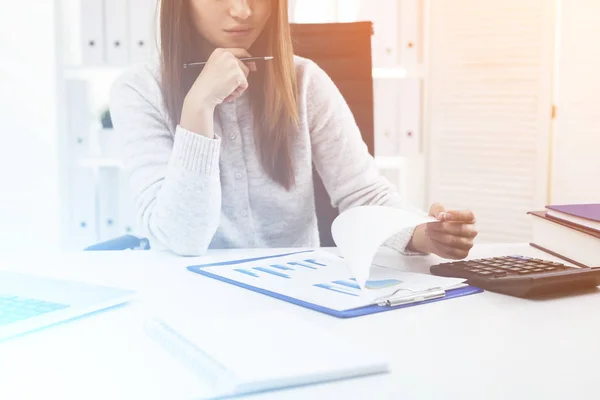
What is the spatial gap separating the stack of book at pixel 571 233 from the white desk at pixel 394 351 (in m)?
0.12

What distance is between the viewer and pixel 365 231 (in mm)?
680

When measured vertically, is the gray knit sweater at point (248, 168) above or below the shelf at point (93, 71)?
below

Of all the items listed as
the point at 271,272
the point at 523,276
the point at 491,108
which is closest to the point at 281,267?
the point at 271,272

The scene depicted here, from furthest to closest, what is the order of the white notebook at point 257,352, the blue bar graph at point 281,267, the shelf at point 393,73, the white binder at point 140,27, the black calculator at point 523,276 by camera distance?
1. the shelf at point 393,73
2. the white binder at point 140,27
3. the blue bar graph at point 281,267
4. the black calculator at point 523,276
5. the white notebook at point 257,352

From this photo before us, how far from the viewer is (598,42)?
1.91 meters

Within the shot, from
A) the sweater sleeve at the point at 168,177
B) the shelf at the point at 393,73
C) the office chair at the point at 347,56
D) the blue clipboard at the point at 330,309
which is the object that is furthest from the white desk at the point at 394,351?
the shelf at the point at 393,73

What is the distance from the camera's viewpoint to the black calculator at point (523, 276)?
653 millimetres

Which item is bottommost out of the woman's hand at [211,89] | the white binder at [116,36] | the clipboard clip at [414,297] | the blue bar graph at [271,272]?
the blue bar graph at [271,272]

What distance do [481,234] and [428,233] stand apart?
1.21 metres

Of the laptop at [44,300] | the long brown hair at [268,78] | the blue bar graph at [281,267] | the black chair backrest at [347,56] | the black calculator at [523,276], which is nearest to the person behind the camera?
the laptop at [44,300]

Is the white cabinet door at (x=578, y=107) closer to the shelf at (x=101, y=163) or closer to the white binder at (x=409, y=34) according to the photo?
the white binder at (x=409, y=34)

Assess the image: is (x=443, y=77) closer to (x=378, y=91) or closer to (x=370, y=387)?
(x=378, y=91)

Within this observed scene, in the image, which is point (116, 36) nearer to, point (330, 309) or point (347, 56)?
point (347, 56)

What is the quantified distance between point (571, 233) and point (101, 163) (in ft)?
4.73
